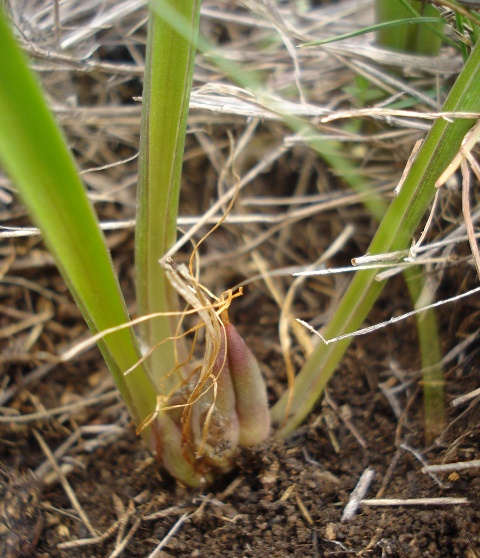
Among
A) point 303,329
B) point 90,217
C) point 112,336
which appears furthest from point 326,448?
point 90,217

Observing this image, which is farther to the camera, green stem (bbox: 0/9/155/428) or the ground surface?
the ground surface

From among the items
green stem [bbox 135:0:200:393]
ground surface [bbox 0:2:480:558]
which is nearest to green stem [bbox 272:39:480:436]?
ground surface [bbox 0:2:480:558]

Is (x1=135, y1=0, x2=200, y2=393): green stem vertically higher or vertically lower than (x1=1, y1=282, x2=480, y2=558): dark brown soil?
higher

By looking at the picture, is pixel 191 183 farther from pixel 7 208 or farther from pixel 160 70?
pixel 160 70

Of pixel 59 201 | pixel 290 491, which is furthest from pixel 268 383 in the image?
pixel 59 201

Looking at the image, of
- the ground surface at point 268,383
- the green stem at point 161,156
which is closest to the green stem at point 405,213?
the ground surface at point 268,383

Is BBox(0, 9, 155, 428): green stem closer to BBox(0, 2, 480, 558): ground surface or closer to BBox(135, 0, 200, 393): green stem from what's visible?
BBox(135, 0, 200, 393): green stem

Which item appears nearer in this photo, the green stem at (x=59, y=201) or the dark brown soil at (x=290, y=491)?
the green stem at (x=59, y=201)

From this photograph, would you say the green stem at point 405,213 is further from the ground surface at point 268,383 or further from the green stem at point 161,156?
the green stem at point 161,156
